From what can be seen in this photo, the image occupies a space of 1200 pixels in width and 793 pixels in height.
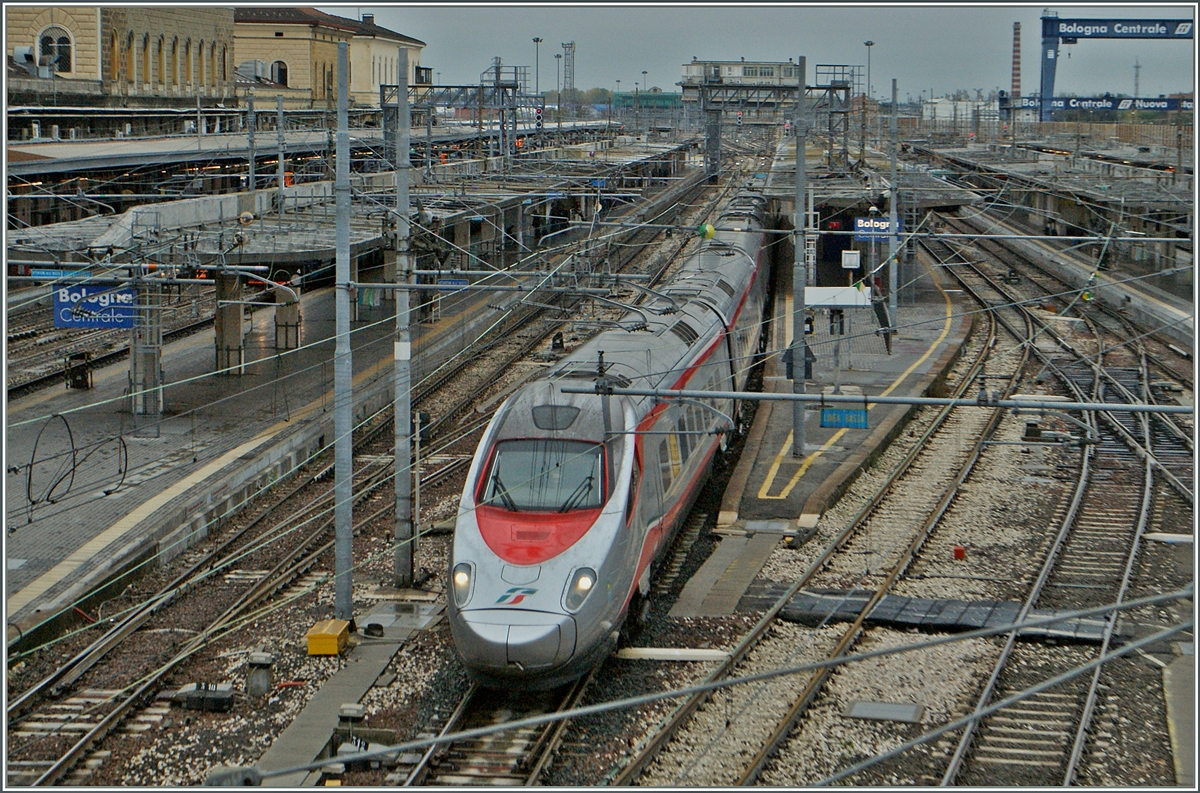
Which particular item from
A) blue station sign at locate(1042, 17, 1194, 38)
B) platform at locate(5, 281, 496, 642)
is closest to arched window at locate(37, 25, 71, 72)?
platform at locate(5, 281, 496, 642)

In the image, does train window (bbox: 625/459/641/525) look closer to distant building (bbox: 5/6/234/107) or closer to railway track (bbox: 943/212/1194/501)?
railway track (bbox: 943/212/1194/501)

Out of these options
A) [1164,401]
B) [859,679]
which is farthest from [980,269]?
[859,679]

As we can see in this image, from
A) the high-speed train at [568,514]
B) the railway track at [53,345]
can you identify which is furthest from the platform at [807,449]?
the railway track at [53,345]

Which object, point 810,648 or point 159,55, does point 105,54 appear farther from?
point 810,648

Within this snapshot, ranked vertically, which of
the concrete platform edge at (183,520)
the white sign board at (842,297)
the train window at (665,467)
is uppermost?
the white sign board at (842,297)

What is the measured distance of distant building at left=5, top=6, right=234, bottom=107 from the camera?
144 feet

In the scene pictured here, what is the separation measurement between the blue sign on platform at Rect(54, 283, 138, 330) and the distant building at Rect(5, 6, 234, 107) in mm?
19995

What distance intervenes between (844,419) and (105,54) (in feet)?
122

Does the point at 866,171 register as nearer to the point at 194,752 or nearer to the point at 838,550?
the point at 838,550

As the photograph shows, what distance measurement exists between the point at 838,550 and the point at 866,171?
1286 inches

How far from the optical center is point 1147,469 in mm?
20906

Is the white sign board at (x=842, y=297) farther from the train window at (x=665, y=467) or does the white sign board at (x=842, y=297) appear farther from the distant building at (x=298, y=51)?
the distant building at (x=298, y=51)

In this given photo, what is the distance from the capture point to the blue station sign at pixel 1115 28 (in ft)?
199

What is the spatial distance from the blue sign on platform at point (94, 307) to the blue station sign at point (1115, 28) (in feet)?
164
